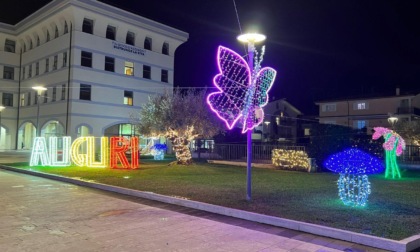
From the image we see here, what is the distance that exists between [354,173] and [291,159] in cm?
1193

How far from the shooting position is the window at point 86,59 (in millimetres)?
39188

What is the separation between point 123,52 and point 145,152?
43.0 feet

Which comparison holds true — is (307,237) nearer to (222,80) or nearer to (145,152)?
(222,80)

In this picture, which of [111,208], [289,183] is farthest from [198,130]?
[111,208]

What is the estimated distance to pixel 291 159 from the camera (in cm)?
2183

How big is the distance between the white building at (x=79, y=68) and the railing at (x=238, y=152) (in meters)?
14.6

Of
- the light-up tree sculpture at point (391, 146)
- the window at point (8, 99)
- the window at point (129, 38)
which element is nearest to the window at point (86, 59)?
the window at point (129, 38)

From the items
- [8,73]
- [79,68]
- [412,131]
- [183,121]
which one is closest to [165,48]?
[79,68]

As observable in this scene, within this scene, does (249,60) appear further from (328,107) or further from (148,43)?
(328,107)

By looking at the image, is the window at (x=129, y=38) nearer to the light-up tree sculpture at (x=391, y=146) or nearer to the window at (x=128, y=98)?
the window at (x=128, y=98)

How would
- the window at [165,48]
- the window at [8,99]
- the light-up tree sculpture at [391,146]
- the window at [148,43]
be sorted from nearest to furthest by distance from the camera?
the light-up tree sculpture at [391,146], the window at [148,43], the window at [8,99], the window at [165,48]

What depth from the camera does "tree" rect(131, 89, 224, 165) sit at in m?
21.7

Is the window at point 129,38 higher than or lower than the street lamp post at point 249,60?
higher

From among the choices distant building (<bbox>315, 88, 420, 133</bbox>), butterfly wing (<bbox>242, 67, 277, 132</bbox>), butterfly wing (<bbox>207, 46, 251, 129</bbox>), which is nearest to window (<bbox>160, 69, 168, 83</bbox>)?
distant building (<bbox>315, 88, 420, 133</bbox>)
